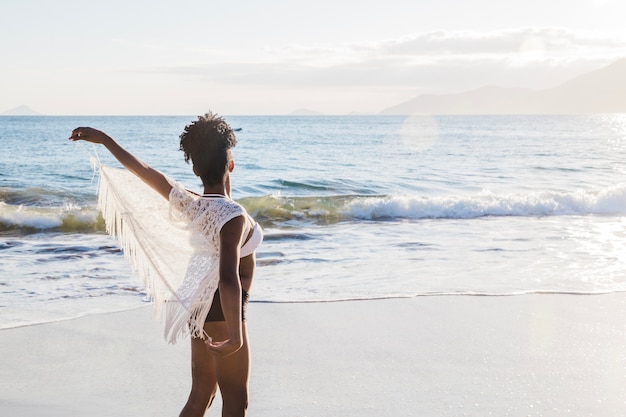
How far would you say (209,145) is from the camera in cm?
282

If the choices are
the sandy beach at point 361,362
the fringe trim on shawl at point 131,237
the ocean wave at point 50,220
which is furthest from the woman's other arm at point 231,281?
the ocean wave at point 50,220

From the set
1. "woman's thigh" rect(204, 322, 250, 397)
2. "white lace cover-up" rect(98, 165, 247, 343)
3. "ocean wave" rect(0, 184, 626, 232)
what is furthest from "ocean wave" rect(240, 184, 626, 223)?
"woman's thigh" rect(204, 322, 250, 397)

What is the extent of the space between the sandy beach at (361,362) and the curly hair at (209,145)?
1.98m

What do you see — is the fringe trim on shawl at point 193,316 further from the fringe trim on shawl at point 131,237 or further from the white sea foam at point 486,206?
the white sea foam at point 486,206

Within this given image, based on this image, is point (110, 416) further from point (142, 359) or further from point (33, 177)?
point (33, 177)

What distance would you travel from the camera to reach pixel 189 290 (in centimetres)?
303

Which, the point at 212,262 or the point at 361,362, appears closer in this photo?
the point at 212,262

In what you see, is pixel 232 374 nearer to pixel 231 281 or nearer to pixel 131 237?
pixel 231 281

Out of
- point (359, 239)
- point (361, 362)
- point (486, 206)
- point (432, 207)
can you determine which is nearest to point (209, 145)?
point (361, 362)

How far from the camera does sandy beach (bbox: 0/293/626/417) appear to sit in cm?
437

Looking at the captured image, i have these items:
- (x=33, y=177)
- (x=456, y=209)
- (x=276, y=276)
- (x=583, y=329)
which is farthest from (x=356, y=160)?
(x=583, y=329)

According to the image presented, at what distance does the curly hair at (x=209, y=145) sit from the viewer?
2821 mm

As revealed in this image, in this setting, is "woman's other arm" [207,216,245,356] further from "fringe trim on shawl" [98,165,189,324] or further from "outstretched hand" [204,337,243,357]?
"fringe trim on shawl" [98,165,189,324]

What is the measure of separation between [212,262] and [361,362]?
2.51 meters
